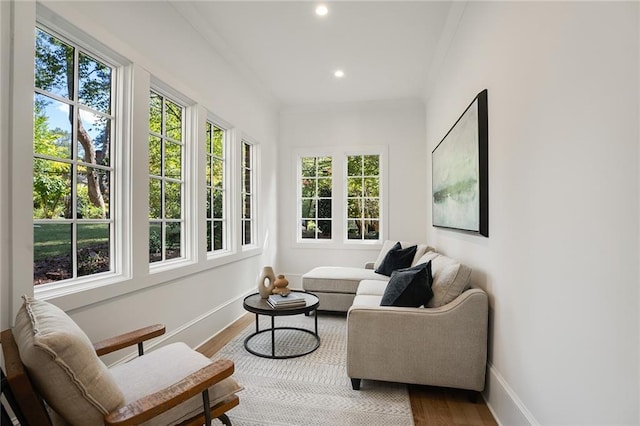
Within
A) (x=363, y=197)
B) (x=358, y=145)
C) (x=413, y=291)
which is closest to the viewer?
(x=413, y=291)

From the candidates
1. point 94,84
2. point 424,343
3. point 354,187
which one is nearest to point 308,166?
point 354,187

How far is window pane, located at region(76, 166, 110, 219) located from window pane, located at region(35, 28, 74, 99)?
0.46 metres

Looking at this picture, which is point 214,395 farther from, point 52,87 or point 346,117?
point 346,117

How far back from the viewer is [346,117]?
5168mm

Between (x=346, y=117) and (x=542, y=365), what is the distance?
14.3 ft

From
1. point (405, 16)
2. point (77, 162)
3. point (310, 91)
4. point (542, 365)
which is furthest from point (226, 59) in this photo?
point (542, 365)

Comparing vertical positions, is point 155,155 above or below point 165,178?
above

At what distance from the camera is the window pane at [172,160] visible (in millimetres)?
2752

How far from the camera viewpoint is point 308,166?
5.41 metres

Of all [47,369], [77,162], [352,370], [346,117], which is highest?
[346,117]

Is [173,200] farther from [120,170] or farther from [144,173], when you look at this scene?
[120,170]

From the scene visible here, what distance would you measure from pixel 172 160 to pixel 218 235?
1032 millimetres

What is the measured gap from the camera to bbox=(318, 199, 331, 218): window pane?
5.33m

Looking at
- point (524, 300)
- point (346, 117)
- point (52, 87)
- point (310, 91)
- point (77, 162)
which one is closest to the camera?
point (524, 300)
